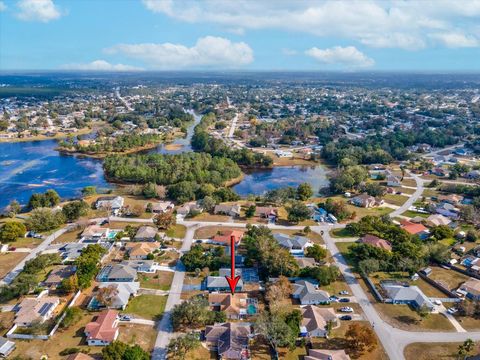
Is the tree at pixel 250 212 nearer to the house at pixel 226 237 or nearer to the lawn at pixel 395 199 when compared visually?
the house at pixel 226 237

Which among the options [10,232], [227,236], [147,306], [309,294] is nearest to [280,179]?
[227,236]

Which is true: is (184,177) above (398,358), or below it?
above

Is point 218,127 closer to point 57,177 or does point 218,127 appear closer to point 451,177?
point 57,177

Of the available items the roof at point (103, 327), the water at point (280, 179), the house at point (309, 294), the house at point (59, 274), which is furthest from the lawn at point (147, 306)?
the water at point (280, 179)

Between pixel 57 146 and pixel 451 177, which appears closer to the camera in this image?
pixel 451 177

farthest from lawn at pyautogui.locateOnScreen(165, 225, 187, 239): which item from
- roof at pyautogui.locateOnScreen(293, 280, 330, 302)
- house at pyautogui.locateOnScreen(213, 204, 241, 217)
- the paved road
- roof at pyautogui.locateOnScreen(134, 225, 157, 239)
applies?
roof at pyautogui.locateOnScreen(293, 280, 330, 302)

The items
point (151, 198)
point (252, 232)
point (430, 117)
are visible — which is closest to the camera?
point (252, 232)

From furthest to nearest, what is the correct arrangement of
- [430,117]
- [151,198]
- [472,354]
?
[430,117] → [151,198] → [472,354]

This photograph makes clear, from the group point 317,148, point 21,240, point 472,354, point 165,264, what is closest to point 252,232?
point 165,264
